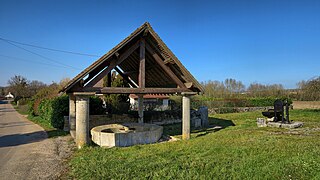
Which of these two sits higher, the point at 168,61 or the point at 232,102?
the point at 168,61

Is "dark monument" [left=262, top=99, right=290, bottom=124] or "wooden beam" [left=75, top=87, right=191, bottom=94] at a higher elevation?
"wooden beam" [left=75, top=87, right=191, bottom=94]

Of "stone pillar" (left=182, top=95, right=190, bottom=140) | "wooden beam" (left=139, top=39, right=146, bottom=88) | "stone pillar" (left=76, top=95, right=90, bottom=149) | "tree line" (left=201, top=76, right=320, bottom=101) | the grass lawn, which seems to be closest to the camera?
the grass lawn

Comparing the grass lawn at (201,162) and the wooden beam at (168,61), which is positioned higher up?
the wooden beam at (168,61)

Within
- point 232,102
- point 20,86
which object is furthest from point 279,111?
point 20,86

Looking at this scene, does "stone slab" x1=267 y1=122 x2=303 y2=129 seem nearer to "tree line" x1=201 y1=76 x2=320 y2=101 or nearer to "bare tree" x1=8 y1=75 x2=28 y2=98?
"tree line" x1=201 y1=76 x2=320 y2=101

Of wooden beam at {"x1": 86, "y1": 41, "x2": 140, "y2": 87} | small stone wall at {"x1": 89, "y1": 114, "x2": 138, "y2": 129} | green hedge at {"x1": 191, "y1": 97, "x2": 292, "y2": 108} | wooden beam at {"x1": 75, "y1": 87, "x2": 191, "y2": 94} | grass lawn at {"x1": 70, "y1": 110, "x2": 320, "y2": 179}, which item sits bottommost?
grass lawn at {"x1": 70, "y1": 110, "x2": 320, "y2": 179}

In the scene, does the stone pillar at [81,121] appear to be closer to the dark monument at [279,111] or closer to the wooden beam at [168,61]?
the wooden beam at [168,61]

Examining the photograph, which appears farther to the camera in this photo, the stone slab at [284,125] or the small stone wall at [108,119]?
the small stone wall at [108,119]

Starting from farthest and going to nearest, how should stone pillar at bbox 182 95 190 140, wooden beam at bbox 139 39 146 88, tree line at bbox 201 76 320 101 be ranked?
tree line at bbox 201 76 320 101 → stone pillar at bbox 182 95 190 140 → wooden beam at bbox 139 39 146 88

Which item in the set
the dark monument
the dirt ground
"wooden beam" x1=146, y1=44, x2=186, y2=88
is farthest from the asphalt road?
the dirt ground

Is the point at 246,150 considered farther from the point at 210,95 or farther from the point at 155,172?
the point at 210,95

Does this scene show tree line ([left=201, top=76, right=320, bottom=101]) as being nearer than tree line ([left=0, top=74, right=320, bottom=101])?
No

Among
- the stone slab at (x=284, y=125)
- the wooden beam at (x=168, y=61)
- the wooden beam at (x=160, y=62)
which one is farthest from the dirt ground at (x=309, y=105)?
the wooden beam at (x=168, y=61)

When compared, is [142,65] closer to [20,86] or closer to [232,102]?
[232,102]
